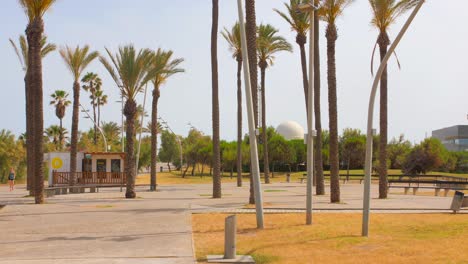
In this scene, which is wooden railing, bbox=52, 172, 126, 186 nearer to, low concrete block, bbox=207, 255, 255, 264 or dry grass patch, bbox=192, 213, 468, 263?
dry grass patch, bbox=192, 213, 468, 263

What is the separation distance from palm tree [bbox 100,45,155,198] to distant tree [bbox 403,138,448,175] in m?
42.6

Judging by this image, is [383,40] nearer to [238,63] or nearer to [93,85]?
[238,63]

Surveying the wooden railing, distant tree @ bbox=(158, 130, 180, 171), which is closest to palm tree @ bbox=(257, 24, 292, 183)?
the wooden railing

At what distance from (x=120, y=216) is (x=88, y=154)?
26974mm

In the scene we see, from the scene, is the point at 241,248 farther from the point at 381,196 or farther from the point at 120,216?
the point at 381,196

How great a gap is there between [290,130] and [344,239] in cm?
9512

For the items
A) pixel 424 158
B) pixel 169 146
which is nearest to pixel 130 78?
pixel 424 158

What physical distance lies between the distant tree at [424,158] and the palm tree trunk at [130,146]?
42808 mm

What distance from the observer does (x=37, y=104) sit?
25.0m

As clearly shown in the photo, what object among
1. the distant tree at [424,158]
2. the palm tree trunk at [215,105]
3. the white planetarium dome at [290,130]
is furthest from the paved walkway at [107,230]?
the white planetarium dome at [290,130]

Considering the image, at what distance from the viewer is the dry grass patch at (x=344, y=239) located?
10.7 m

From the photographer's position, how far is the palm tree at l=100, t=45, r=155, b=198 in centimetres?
2903

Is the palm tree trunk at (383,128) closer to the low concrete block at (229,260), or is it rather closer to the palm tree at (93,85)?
Answer: the low concrete block at (229,260)

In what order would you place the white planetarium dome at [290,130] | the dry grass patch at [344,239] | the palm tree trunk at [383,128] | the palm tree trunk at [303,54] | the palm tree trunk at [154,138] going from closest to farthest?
the dry grass patch at [344,239] → the palm tree trunk at [383,128] → the palm tree trunk at [303,54] → the palm tree trunk at [154,138] → the white planetarium dome at [290,130]
